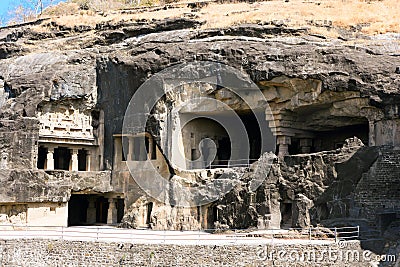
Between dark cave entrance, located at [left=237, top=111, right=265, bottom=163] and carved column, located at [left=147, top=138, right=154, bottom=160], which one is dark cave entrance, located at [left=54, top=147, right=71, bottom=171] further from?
dark cave entrance, located at [left=237, top=111, right=265, bottom=163]

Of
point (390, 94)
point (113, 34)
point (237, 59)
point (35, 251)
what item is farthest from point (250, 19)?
point (35, 251)

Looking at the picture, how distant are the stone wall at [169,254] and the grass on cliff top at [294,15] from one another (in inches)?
463

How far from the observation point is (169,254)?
1892cm

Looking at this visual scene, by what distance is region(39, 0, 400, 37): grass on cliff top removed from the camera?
28.3 m

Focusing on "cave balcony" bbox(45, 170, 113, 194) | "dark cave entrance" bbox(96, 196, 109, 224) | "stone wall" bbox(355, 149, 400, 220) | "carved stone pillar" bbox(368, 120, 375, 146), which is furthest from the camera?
"dark cave entrance" bbox(96, 196, 109, 224)

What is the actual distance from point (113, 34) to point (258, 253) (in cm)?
1697

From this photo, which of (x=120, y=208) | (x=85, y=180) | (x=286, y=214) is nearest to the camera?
(x=286, y=214)

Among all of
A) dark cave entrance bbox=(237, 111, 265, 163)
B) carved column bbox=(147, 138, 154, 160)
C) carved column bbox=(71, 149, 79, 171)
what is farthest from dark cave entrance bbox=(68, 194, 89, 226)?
dark cave entrance bbox=(237, 111, 265, 163)

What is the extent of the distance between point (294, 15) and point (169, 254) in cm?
1481

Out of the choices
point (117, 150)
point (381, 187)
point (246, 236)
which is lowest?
point (246, 236)

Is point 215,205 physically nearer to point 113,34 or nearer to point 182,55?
point 182,55

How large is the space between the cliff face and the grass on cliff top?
1.51 m

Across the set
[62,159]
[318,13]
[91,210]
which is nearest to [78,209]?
[91,210]

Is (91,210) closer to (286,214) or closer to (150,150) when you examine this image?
(150,150)
